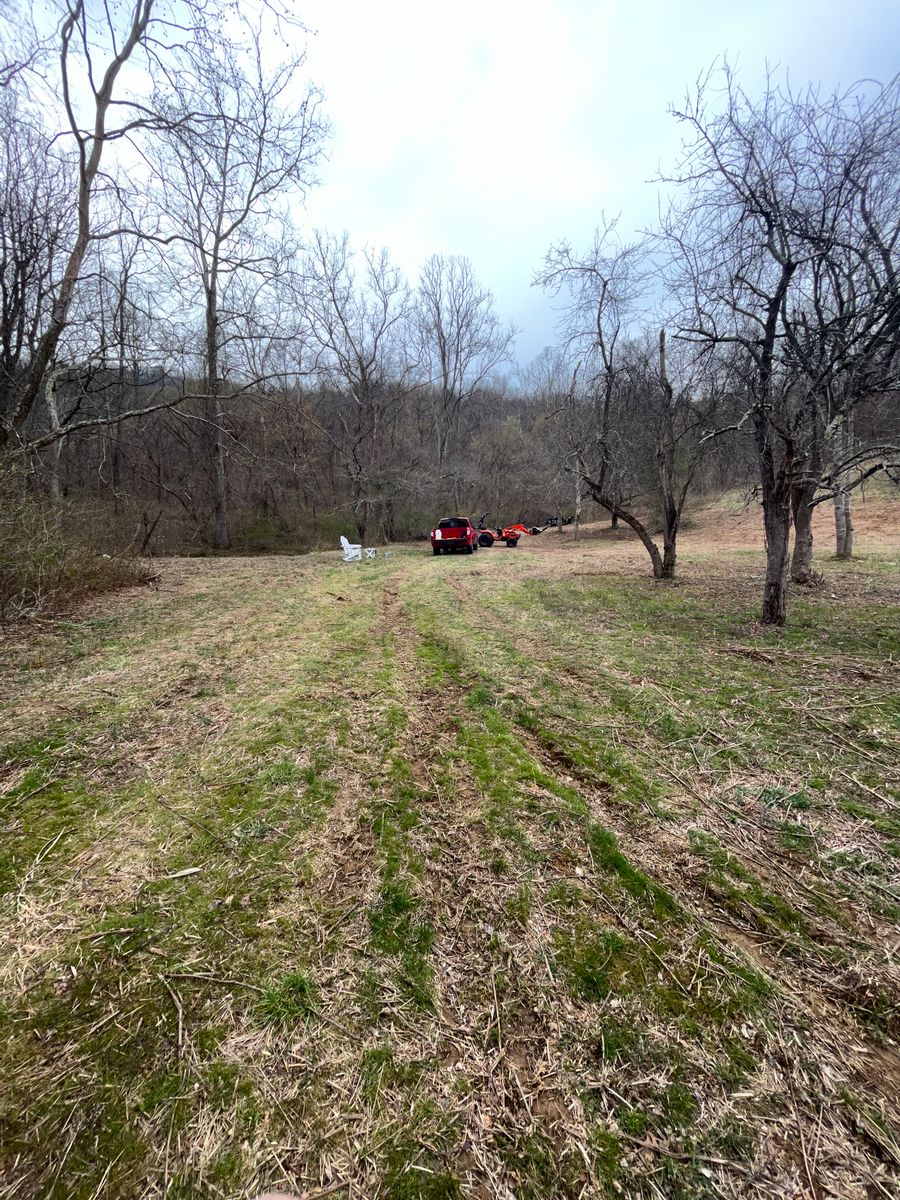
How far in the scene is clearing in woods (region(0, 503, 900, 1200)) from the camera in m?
1.44

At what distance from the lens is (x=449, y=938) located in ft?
7.12

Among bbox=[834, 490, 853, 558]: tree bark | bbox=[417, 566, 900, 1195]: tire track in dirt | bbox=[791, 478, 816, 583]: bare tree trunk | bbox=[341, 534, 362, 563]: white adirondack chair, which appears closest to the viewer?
bbox=[417, 566, 900, 1195]: tire track in dirt

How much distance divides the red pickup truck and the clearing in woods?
54.6 ft

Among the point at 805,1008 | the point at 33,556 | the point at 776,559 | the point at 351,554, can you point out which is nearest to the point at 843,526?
the point at 776,559

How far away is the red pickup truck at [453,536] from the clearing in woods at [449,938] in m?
16.6

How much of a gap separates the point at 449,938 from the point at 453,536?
1972 centimetres

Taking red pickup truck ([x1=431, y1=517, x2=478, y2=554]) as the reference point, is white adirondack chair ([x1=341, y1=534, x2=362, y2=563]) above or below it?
below

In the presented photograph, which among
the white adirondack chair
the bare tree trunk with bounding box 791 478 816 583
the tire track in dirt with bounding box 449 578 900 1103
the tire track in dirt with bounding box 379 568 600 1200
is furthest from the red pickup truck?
the tire track in dirt with bounding box 379 568 600 1200

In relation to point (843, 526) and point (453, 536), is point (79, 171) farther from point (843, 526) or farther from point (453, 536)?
point (843, 526)

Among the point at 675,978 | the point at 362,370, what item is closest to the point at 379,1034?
the point at 675,978

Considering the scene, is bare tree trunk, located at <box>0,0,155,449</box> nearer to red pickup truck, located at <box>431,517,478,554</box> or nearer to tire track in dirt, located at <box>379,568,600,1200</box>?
tire track in dirt, located at <box>379,568,600,1200</box>

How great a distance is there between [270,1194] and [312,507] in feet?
96.9

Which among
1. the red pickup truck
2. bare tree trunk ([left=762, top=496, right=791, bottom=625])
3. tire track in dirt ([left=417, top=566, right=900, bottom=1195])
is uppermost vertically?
the red pickup truck

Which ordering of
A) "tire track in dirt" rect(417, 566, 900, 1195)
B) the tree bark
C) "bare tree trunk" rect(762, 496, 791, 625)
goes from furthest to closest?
the tree bark < "bare tree trunk" rect(762, 496, 791, 625) < "tire track in dirt" rect(417, 566, 900, 1195)
